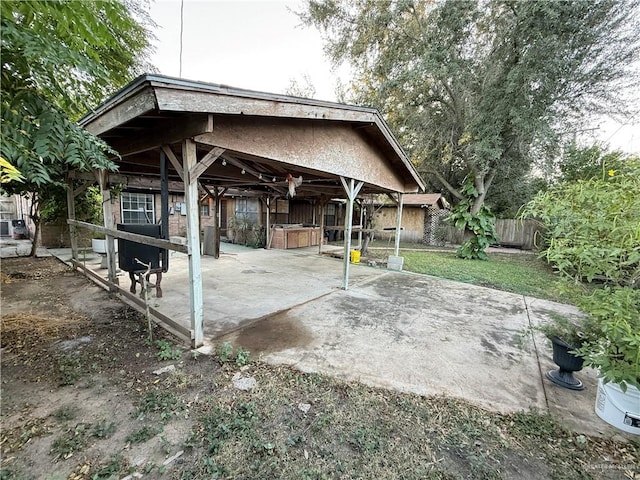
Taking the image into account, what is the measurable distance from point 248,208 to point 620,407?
1221 cm

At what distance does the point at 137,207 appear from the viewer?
11.2m

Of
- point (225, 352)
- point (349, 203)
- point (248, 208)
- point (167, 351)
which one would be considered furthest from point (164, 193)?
point (248, 208)

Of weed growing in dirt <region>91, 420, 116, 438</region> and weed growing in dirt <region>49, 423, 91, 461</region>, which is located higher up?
weed growing in dirt <region>49, 423, 91, 461</region>

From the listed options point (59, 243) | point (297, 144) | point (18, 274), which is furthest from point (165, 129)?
point (59, 243)

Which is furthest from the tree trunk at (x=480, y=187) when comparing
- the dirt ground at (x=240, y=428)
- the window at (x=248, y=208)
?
the dirt ground at (x=240, y=428)

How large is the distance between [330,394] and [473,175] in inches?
468

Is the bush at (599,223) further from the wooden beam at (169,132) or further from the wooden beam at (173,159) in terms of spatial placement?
the wooden beam at (173,159)

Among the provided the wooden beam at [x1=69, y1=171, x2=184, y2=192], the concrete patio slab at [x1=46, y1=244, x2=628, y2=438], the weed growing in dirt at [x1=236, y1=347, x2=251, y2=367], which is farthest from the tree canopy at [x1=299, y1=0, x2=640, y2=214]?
the weed growing in dirt at [x1=236, y1=347, x2=251, y2=367]

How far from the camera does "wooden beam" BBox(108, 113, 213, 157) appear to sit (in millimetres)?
2576

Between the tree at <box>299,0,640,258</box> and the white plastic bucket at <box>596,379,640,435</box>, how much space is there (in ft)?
31.5

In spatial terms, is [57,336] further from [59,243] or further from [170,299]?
[59,243]

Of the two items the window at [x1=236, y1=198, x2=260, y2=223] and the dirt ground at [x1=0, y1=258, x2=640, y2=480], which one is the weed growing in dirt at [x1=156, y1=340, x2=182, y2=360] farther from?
the window at [x1=236, y1=198, x2=260, y2=223]

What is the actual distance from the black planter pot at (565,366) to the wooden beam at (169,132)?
13.0 feet

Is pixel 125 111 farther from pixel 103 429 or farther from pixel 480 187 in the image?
pixel 480 187
